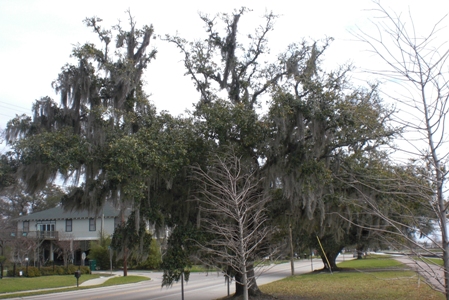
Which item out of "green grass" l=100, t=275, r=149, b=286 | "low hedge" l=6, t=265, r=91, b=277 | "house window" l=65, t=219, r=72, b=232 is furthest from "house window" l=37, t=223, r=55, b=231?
"green grass" l=100, t=275, r=149, b=286

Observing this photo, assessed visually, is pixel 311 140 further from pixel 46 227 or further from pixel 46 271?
pixel 46 227

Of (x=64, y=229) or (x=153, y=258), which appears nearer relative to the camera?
(x=153, y=258)

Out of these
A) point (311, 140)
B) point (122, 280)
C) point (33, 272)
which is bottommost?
point (122, 280)

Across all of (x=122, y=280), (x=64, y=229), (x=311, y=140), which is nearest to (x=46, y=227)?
(x=64, y=229)

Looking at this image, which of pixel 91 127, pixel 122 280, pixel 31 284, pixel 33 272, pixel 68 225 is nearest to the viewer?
pixel 91 127

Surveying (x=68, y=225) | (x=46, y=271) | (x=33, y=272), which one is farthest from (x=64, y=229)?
(x=33, y=272)

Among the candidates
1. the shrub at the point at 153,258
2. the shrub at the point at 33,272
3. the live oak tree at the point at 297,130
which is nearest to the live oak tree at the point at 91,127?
the live oak tree at the point at 297,130

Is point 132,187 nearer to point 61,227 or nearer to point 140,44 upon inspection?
point 140,44

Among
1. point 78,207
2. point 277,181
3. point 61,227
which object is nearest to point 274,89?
point 277,181

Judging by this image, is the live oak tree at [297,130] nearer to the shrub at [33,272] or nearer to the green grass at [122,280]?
the green grass at [122,280]

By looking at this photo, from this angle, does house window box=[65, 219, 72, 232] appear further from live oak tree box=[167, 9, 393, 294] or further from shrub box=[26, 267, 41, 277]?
live oak tree box=[167, 9, 393, 294]

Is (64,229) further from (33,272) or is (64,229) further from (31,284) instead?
(31,284)

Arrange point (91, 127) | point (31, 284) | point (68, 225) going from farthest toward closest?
point (68, 225) → point (31, 284) → point (91, 127)

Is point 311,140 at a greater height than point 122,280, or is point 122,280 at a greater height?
point 311,140
